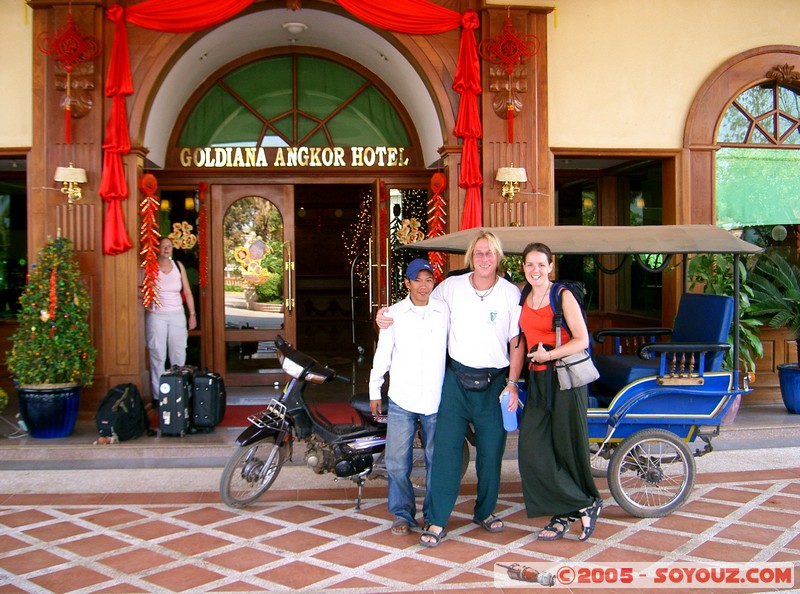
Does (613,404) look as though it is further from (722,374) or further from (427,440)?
(427,440)

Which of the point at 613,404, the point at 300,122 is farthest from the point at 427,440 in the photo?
the point at 300,122

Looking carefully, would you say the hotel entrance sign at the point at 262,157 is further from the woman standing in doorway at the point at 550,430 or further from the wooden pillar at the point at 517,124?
the woman standing in doorway at the point at 550,430

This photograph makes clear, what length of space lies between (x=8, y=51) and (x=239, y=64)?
2.43m

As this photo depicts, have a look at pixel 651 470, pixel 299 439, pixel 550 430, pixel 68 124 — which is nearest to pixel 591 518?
pixel 550 430

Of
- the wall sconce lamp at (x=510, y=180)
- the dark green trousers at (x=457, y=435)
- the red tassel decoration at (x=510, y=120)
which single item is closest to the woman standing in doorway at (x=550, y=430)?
the dark green trousers at (x=457, y=435)

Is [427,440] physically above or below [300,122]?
below

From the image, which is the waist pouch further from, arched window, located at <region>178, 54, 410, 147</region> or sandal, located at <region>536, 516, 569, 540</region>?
arched window, located at <region>178, 54, 410, 147</region>

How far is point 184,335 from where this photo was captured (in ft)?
26.3

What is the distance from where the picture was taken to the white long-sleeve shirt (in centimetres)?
471

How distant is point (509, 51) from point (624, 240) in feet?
10.3

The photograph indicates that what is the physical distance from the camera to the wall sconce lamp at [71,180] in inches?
283

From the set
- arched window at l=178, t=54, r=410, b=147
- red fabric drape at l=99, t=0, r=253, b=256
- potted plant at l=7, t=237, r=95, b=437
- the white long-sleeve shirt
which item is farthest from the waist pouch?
arched window at l=178, t=54, r=410, b=147

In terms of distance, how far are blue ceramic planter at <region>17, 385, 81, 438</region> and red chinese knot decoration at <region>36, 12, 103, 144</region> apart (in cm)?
238

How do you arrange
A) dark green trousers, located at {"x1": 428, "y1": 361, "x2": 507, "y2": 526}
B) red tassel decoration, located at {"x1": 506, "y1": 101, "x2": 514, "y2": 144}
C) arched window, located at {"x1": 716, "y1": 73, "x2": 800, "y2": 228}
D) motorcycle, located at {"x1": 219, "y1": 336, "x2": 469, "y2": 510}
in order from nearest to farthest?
dark green trousers, located at {"x1": 428, "y1": 361, "x2": 507, "y2": 526}, motorcycle, located at {"x1": 219, "y1": 336, "x2": 469, "y2": 510}, red tassel decoration, located at {"x1": 506, "y1": 101, "x2": 514, "y2": 144}, arched window, located at {"x1": 716, "y1": 73, "x2": 800, "y2": 228}
